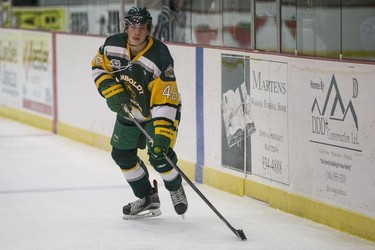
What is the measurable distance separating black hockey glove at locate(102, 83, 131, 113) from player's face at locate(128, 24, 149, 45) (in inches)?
12.2

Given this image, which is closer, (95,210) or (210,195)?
(95,210)

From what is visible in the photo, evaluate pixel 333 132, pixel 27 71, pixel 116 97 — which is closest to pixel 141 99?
pixel 116 97

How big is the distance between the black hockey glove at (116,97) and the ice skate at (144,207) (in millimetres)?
663

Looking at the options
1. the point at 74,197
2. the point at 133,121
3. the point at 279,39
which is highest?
the point at 279,39

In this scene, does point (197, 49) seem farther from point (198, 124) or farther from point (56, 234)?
point (56, 234)

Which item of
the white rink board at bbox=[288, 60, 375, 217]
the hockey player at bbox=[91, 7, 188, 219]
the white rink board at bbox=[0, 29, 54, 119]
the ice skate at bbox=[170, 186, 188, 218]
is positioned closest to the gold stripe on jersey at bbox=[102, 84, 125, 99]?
the hockey player at bbox=[91, 7, 188, 219]

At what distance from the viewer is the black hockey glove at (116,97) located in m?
6.92

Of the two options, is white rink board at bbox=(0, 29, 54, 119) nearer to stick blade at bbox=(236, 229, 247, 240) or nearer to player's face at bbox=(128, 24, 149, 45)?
player's face at bbox=(128, 24, 149, 45)

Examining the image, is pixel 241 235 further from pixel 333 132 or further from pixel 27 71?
pixel 27 71

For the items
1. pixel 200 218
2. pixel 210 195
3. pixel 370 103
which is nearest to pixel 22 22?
pixel 210 195

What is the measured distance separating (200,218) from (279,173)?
2.16 ft

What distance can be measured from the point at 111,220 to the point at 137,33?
125 cm

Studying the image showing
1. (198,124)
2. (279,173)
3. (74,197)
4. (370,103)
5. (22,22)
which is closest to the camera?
(370,103)

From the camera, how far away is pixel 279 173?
7492 mm
